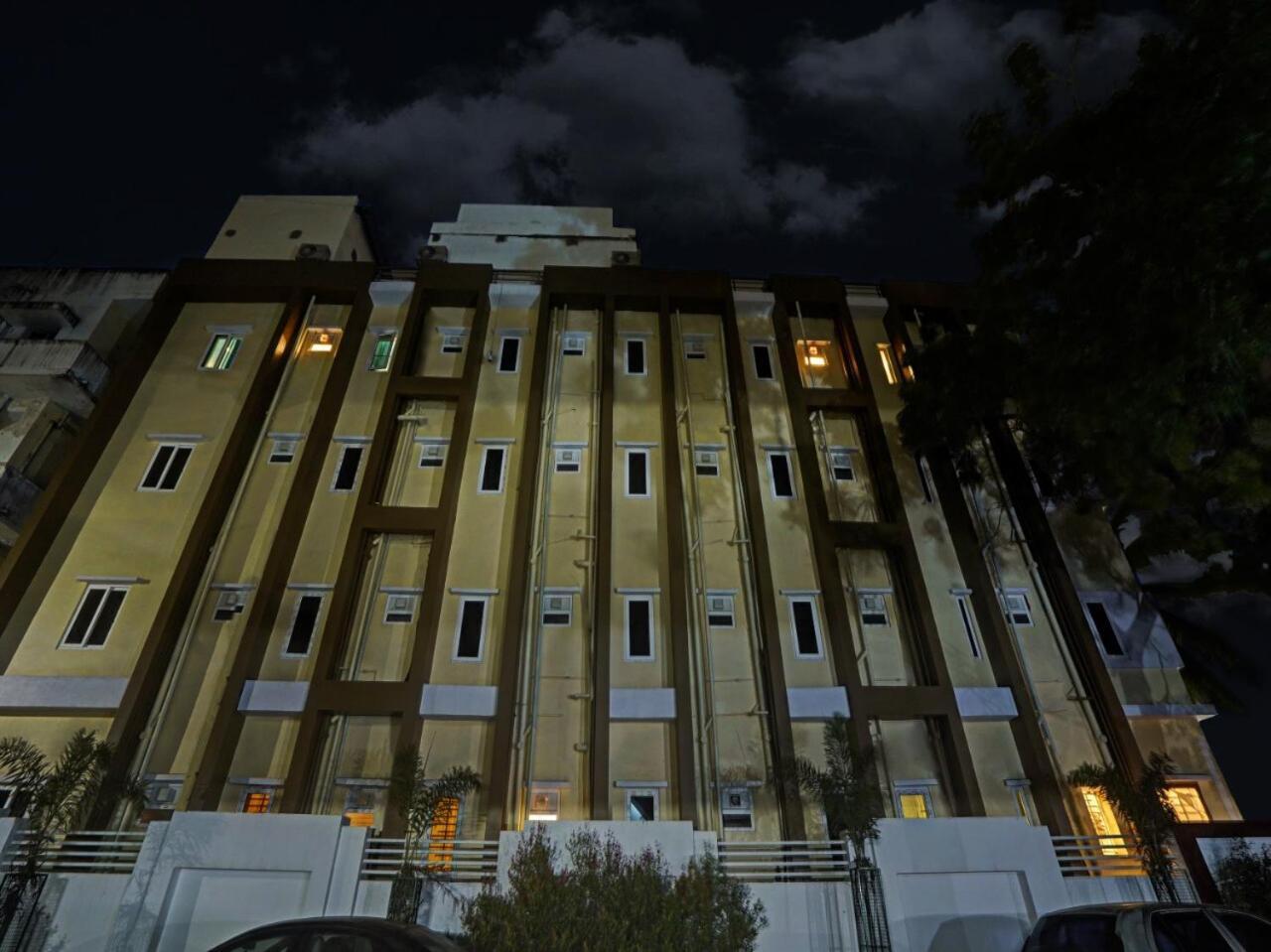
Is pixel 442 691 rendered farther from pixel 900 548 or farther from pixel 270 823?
pixel 900 548

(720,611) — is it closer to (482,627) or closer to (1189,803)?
(482,627)

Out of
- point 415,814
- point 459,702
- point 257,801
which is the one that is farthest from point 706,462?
point 257,801

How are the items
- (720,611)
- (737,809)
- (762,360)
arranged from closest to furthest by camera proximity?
(737,809) < (720,611) < (762,360)

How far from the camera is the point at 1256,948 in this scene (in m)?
6.23

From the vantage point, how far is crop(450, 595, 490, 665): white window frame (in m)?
14.3

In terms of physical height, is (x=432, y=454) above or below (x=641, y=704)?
above

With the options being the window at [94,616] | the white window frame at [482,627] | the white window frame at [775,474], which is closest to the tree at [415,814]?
the white window frame at [482,627]

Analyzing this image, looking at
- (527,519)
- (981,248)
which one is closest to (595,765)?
(527,519)

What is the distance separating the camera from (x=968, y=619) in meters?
15.4

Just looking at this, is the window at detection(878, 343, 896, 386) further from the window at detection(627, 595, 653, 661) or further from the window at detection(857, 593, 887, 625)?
the window at detection(627, 595, 653, 661)

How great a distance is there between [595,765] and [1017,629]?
31.7ft

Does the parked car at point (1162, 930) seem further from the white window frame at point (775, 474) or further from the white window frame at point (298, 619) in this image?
the white window frame at point (298, 619)

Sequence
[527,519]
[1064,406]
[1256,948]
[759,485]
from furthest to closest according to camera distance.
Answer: [759,485] < [527,519] < [1064,406] < [1256,948]

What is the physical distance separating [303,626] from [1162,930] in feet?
47.1
